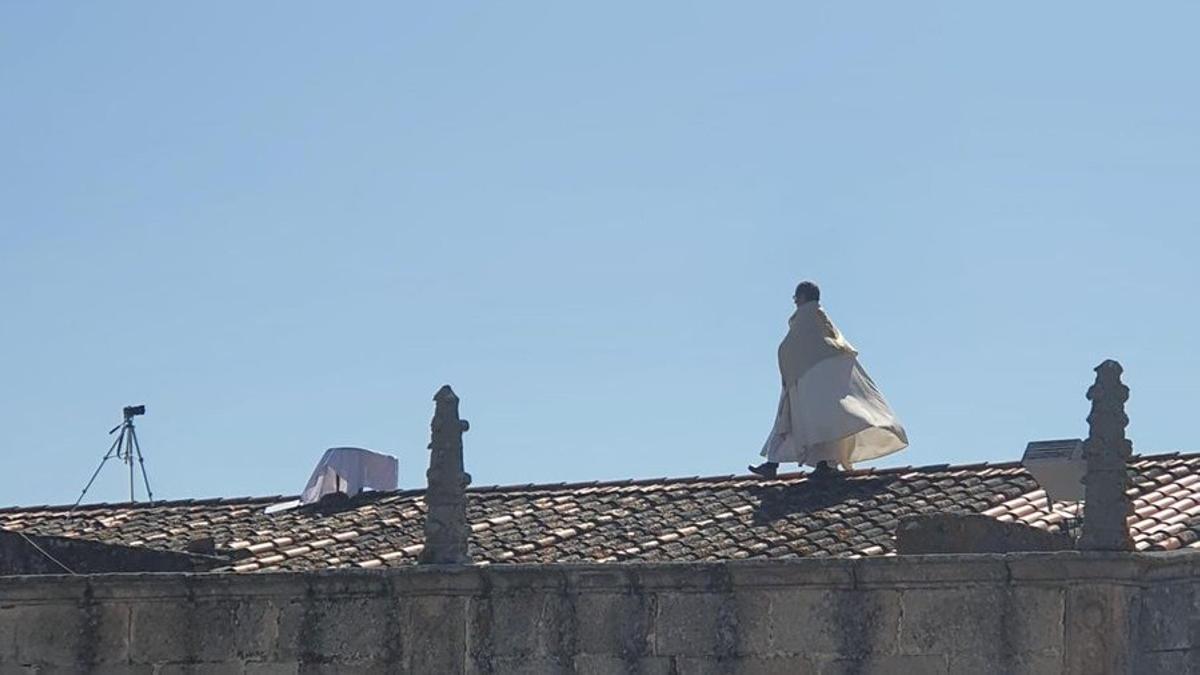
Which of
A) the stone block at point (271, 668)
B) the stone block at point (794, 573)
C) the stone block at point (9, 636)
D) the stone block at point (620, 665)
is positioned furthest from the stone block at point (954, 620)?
the stone block at point (9, 636)

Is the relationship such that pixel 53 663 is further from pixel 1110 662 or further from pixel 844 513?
pixel 1110 662

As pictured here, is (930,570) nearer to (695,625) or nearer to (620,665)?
(695,625)

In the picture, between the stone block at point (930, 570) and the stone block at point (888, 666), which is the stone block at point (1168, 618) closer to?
the stone block at point (930, 570)

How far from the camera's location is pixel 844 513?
635 inches

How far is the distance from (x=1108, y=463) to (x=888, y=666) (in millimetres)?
1695

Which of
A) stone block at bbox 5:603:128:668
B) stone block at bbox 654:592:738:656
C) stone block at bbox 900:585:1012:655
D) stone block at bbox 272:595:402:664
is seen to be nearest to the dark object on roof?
stone block at bbox 900:585:1012:655

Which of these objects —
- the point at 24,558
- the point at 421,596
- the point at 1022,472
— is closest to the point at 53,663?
the point at 24,558

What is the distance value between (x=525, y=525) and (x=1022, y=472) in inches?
137

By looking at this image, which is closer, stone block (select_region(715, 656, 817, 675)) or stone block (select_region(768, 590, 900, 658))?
stone block (select_region(768, 590, 900, 658))

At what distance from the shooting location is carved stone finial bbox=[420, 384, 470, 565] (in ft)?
47.9

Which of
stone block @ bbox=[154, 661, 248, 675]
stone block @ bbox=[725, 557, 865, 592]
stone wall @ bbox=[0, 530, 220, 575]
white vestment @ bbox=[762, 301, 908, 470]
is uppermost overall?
white vestment @ bbox=[762, 301, 908, 470]

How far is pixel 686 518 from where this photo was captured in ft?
54.8

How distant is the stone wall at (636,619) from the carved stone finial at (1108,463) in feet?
0.54

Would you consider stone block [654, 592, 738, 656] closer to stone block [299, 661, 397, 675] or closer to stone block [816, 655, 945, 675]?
stone block [816, 655, 945, 675]
